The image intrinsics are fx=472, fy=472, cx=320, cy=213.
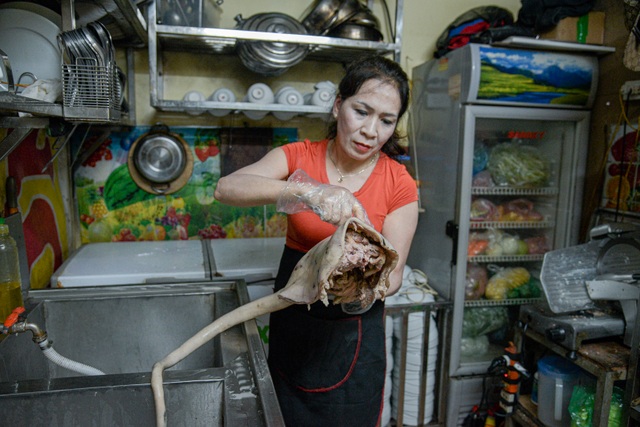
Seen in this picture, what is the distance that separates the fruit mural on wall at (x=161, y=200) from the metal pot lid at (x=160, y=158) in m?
0.06

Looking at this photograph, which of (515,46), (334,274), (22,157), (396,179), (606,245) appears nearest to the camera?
(334,274)

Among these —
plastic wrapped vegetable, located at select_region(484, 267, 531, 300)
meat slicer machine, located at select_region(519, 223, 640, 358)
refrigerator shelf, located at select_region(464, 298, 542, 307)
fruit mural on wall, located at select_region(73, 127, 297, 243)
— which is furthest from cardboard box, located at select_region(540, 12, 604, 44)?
fruit mural on wall, located at select_region(73, 127, 297, 243)

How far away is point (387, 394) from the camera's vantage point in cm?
271

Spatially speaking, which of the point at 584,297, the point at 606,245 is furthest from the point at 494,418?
the point at 606,245

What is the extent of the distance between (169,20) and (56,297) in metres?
1.47

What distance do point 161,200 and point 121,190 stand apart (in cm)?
24

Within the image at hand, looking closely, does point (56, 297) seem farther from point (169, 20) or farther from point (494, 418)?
point (494, 418)

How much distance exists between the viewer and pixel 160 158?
2.87m

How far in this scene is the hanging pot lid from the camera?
2.84 metres

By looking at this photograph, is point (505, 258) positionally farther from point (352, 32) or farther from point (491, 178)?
point (352, 32)

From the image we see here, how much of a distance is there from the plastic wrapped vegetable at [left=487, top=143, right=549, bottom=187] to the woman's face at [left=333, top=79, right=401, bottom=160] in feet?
5.03

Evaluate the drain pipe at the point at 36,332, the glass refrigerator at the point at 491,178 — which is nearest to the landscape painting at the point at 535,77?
the glass refrigerator at the point at 491,178

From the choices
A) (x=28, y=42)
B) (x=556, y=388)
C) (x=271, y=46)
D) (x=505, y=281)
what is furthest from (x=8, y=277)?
(x=505, y=281)

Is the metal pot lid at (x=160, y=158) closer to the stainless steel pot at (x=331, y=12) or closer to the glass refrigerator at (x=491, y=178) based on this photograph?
the stainless steel pot at (x=331, y=12)
